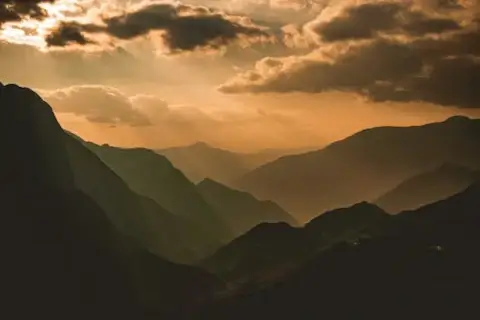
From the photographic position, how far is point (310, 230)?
961 inches

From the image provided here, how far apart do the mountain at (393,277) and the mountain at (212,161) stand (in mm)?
6509

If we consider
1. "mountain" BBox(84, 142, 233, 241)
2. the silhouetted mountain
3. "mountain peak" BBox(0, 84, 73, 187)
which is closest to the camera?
"mountain" BBox(84, 142, 233, 241)

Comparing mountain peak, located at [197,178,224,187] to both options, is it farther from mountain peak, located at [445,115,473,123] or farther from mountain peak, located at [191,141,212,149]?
mountain peak, located at [445,115,473,123]

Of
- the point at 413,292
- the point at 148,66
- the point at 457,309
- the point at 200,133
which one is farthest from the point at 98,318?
the point at 457,309

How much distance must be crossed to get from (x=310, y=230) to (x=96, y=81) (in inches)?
436

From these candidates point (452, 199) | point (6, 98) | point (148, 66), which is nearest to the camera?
point (148, 66)

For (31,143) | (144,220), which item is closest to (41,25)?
(144,220)

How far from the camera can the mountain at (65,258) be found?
25719 millimetres

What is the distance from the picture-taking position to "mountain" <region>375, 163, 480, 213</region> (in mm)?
23859

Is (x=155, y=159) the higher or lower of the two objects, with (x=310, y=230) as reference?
higher

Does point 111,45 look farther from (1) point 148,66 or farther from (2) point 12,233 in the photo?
(2) point 12,233

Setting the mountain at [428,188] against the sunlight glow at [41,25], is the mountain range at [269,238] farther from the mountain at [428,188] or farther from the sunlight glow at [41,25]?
the sunlight glow at [41,25]

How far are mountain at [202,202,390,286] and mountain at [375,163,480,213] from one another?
735 mm

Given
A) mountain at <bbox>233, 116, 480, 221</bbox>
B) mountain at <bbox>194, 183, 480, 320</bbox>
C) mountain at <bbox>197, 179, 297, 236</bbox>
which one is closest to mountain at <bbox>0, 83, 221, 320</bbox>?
mountain at <bbox>194, 183, 480, 320</bbox>
